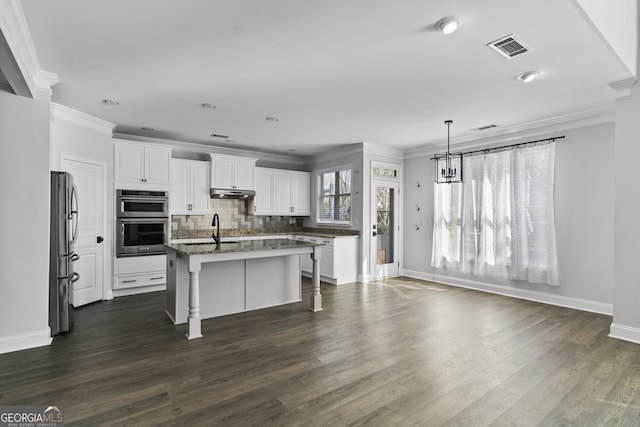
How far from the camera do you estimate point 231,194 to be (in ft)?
21.1

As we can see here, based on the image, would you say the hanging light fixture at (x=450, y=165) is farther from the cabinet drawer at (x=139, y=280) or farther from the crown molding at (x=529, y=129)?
the cabinet drawer at (x=139, y=280)

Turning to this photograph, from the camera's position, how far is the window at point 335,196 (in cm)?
670

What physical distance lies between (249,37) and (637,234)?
4162mm

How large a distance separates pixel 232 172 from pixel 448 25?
4.94m

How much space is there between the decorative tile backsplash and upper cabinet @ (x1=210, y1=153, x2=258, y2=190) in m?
0.48

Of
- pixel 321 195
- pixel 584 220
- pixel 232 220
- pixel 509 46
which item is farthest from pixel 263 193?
pixel 584 220

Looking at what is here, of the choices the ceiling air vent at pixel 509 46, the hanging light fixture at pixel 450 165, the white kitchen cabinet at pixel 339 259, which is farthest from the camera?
the white kitchen cabinet at pixel 339 259

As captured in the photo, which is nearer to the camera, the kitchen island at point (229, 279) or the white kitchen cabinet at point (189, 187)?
the kitchen island at point (229, 279)

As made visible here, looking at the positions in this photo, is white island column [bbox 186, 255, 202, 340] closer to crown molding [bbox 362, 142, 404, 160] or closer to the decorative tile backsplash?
the decorative tile backsplash

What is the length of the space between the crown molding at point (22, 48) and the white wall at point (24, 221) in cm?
13

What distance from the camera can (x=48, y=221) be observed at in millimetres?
3252

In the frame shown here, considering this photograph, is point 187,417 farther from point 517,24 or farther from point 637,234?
point 637,234

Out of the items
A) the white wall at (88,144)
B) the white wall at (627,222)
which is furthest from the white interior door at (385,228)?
the white wall at (88,144)

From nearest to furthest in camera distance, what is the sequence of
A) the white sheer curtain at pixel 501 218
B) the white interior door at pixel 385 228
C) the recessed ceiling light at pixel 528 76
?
1. the recessed ceiling light at pixel 528 76
2. the white sheer curtain at pixel 501 218
3. the white interior door at pixel 385 228
